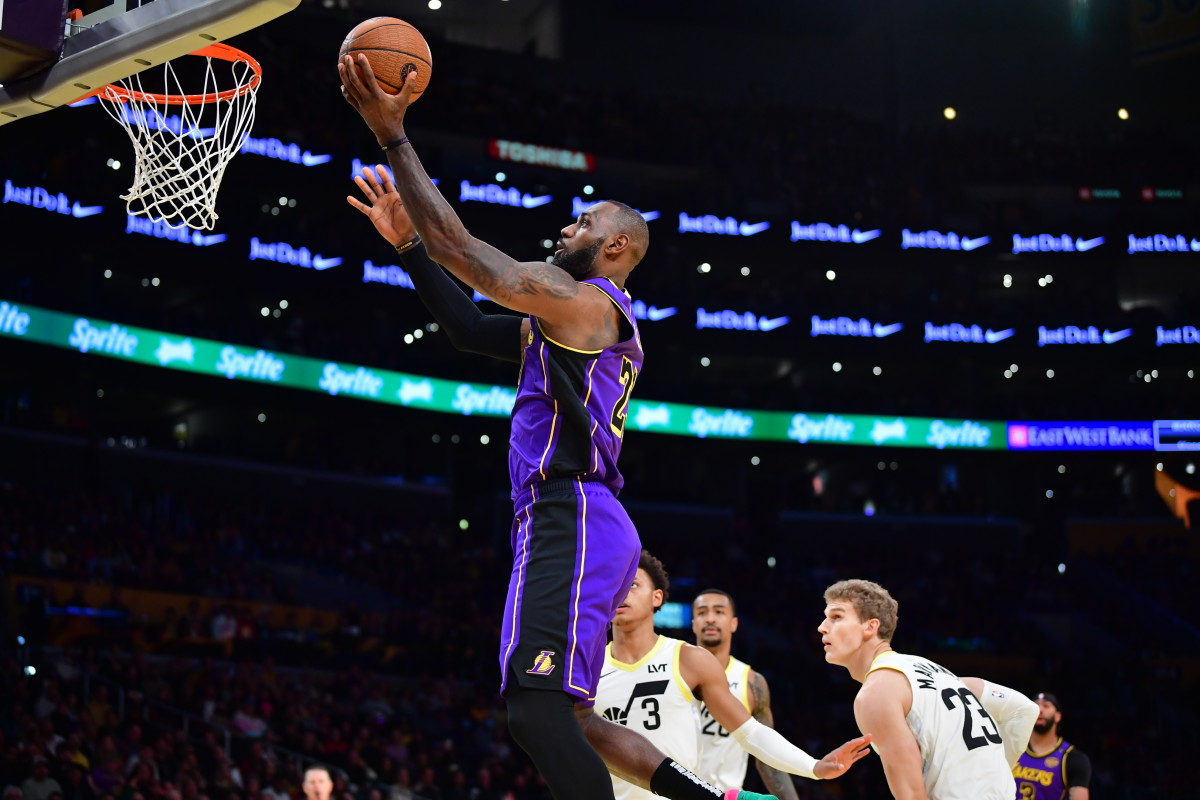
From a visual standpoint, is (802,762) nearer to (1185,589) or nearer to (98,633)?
(98,633)

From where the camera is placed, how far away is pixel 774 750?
548 centimetres

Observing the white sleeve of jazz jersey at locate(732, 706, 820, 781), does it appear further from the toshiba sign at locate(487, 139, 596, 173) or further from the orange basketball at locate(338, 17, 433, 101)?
the toshiba sign at locate(487, 139, 596, 173)

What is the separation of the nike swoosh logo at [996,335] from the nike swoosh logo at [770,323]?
5819mm

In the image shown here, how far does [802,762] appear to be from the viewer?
5246 millimetres

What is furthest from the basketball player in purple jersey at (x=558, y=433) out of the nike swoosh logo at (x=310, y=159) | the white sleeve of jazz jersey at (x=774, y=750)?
the nike swoosh logo at (x=310, y=159)

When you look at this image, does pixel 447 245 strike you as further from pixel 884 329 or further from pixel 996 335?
pixel 996 335

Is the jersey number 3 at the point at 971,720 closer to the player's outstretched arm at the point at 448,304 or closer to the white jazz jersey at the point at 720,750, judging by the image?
the player's outstretched arm at the point at 448,304

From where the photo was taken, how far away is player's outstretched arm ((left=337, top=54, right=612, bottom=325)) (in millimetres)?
4086

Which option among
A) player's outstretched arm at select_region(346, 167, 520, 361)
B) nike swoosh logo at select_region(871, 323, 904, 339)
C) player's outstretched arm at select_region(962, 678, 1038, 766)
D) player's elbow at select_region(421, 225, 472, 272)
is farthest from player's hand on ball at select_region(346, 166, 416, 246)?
nike swoosh logo at select_region(871, 323, 904, 339)

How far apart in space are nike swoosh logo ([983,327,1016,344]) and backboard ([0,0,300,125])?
110 ft

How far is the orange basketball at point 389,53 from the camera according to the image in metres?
4.31

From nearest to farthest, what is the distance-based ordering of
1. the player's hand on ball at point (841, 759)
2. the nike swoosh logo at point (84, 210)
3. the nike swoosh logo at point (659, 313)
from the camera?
the player's hand on ball at point (841, 759) → the nike swoosh logo at point (84, 210) → the nike swoosh logo at point (659, 313)

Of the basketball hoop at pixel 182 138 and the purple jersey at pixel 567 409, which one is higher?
the basketball hoop at pixel 182 138

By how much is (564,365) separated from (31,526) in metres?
19.8
